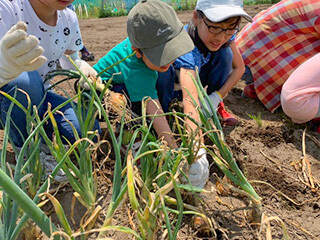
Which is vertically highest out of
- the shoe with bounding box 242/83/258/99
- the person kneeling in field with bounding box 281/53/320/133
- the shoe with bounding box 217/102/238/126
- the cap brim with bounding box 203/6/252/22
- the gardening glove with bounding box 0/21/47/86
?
the gardening glove with bounding box 0/21/47/86

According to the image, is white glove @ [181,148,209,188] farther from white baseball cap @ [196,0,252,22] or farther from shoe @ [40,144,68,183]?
white baseball cap @ [196,0,252,22]

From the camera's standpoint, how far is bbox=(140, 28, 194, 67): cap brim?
1323 mm

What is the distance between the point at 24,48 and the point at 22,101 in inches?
17.3

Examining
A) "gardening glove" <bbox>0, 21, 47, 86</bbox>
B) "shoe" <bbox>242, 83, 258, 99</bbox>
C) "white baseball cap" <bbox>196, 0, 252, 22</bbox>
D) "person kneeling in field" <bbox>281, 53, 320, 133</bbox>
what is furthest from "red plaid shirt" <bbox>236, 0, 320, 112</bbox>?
"gardening glove" <bbox>0, 21, 47, 86</bbox>

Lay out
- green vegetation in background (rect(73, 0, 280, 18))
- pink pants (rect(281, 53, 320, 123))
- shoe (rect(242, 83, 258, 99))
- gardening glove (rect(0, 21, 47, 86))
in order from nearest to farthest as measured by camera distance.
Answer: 1. gardening glove (rect(0, 21, 47, 86))
2. pink pants (rect(281, 53, 320, 123))
3. shoe (rect(242, 83, 258, 99))
4. green vegetation in background (rect(73, 0, 280, 18))

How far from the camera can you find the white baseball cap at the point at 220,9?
1547 mm

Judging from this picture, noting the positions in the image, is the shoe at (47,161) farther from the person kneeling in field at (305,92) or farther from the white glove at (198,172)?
the person kneeling in field at (305,92)

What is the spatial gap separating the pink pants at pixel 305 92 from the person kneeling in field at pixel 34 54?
104 cm

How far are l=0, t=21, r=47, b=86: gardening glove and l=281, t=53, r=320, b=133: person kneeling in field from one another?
1.32 metres

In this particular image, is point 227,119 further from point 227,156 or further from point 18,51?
point 18,51

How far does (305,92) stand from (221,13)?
24.8 inches

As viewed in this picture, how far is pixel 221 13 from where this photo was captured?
156 cm

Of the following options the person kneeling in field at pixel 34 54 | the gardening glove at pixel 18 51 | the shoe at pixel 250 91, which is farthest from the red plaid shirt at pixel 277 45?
the gardening glove at pixel 18 51

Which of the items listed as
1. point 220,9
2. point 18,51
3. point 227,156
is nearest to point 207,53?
point 220,9
